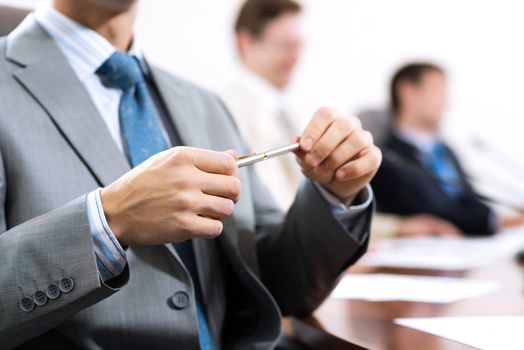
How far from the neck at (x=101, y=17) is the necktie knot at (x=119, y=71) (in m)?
0.06

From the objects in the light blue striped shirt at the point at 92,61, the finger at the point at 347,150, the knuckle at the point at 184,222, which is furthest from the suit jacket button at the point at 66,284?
the finger at the point at 347,150

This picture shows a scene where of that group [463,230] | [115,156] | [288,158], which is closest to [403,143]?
[463,230]

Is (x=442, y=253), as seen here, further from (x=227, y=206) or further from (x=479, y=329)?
(x=227, y=206)

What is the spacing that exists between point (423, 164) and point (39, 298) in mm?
1886

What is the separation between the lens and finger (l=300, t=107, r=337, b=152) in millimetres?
729

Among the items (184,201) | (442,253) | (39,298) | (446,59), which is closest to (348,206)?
(184,201)

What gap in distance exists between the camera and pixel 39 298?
0.57 metres

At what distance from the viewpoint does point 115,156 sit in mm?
714

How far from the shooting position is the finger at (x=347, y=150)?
2.42 feet

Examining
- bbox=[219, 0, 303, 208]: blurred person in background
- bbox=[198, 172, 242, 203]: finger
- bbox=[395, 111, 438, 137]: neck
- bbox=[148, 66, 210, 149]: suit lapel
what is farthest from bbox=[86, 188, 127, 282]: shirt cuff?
bbox=[395, 111, 438, 137]: neck

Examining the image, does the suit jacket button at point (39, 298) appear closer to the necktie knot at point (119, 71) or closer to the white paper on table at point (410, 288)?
the necktie knot at point (119, 71)

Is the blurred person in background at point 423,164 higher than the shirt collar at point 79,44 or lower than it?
lower

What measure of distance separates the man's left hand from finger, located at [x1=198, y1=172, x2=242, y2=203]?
0.16 m

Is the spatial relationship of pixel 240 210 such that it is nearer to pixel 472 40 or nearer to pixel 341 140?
pixel 341 140
